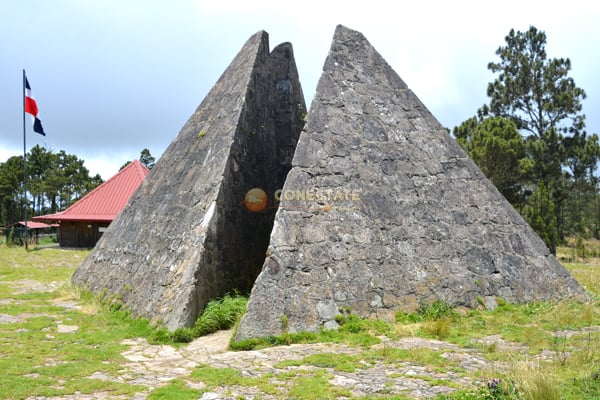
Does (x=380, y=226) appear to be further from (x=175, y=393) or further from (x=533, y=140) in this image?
(x=533, y=140)

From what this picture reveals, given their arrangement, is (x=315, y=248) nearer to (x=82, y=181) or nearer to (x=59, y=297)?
(x=59, y=297)

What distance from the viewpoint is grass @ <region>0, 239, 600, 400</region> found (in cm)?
421

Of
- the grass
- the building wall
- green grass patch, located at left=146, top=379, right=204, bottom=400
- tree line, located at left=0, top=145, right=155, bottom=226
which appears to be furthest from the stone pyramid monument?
tree line, located at left=0, top=145, right=155, bottom=226

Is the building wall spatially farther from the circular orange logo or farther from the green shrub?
the green shrub

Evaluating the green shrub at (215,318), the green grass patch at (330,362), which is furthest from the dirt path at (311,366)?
the green shrub at (215,318)

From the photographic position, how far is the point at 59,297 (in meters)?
10.1

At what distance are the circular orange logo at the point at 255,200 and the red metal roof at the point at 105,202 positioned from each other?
723 inches

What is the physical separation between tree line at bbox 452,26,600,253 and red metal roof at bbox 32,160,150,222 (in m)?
19.2

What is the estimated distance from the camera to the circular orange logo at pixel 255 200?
9.27 m

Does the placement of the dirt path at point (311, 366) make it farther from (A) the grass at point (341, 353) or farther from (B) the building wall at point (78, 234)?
(B) the building wall at point (78, 234)

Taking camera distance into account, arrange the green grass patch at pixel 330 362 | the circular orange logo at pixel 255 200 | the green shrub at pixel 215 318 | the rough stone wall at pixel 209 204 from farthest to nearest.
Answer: the circular orange logo at pixel 255 200 < the rough stone wall at pixel 209 204 < the green shrub at pixel 215 318 < the green grass patch at pixel 330 362

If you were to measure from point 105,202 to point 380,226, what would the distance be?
24.0 meters

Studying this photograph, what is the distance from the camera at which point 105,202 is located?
2759 centimetres

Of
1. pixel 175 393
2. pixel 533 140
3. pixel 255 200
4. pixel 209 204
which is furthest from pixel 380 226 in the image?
pixel 533 140
